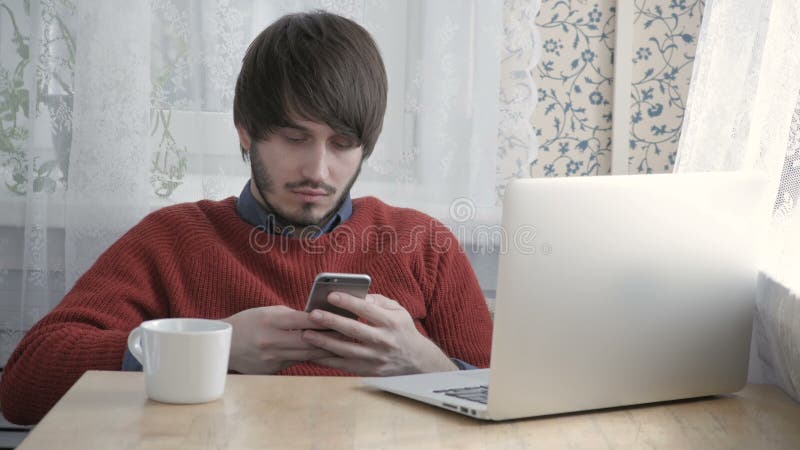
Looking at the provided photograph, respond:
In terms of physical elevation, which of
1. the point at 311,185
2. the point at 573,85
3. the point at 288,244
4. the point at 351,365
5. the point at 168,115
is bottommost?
the point at 351,365

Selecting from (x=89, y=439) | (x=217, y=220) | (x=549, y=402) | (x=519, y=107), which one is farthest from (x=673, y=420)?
A: (x=519, y=107)

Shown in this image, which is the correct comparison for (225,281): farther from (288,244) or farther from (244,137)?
(244,137)

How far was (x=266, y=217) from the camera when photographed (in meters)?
1.53

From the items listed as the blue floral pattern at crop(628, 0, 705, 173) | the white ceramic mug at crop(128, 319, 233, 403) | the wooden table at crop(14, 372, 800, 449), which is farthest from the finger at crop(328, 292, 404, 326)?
the blue floral pattern at crop(628, 0, 705, 173)

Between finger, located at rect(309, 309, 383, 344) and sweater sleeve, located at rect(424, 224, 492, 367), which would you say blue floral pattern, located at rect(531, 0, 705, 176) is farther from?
finger, located at rect(309, 309, 383, 344)

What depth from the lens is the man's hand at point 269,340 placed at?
117 centimetres

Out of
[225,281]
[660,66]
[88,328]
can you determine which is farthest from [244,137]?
[660,66]

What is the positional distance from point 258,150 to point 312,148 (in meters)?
0.11

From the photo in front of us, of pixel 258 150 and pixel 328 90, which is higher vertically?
pixel 328 90

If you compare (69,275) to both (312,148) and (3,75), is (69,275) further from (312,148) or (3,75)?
(312,148)

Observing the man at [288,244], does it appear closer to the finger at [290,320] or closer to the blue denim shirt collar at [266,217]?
the blue denim shirt collar at [266,217]

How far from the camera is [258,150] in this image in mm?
1528

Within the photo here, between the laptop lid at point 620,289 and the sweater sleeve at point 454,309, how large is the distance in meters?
0.56

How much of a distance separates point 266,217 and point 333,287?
1.42 ft
